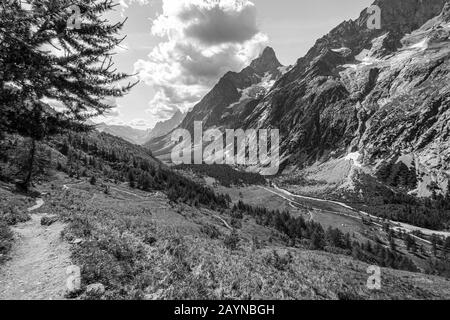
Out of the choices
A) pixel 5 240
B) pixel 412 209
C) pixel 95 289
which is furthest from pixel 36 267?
pixel 412 209

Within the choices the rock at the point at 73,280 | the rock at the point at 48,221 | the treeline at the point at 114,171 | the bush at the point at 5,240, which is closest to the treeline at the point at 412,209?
the treeline at the point at 114,171

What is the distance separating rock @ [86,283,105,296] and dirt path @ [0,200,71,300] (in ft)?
2.92

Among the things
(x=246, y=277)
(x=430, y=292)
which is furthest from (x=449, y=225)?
(x=246, y=277)

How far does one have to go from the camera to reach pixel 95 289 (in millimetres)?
9734

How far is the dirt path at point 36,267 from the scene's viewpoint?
9.95 metres

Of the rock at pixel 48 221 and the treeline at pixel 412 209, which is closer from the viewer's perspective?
the rock at pixel 48 221

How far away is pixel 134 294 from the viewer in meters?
9.91

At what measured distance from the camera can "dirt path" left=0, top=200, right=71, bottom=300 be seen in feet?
32.6

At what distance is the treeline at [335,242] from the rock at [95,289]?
259 ft

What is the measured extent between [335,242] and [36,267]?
105 m

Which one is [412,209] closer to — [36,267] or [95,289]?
[95,289]

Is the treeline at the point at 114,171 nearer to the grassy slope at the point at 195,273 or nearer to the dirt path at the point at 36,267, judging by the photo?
the dirt path at the point at 36,267
